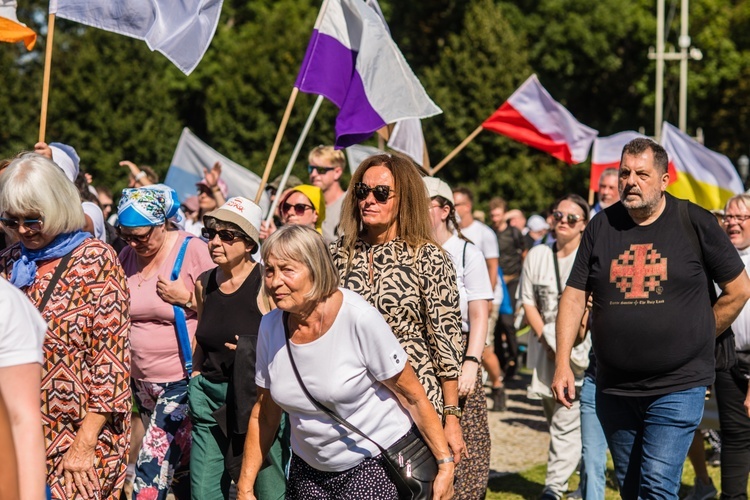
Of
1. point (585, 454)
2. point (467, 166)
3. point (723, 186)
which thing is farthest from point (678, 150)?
point (467, 166)

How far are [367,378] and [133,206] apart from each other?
2057 millimetres

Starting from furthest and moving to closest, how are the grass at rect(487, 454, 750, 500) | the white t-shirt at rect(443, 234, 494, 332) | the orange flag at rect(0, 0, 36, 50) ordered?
the grass at rect(487, 454, 750, 500), the orange flag at rect(0, 0, 36, 50), the white t-shirt at rect(443, 234, 494, 332)

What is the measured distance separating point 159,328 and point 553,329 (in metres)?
2.85

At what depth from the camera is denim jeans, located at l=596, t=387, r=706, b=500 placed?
489cm

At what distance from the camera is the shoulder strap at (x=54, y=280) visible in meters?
4.09

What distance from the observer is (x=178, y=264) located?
562 cm

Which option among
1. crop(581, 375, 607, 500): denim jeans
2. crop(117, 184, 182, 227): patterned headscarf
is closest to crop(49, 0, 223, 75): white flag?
crop(117, 184, 182, 227): patterned headscarf

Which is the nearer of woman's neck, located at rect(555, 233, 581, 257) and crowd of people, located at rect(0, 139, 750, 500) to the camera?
crowd of people, located at rect(0, 139, 750, 500)

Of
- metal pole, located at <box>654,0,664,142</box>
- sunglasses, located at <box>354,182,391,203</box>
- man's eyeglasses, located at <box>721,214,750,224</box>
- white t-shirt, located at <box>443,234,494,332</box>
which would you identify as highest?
metal pole, located at <box>654,0,664,142</box>

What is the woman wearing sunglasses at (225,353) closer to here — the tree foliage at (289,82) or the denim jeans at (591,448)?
the denim jeans at (591,448)

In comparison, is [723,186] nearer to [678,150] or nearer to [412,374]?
[678,150]

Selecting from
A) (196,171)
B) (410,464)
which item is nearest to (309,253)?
(410,464)

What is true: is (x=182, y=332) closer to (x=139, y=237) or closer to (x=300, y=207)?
(x=139, y=237)

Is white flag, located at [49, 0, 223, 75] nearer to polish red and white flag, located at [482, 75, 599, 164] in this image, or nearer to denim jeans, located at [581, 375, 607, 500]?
denim jeans, located at [581, 375, 607, 500]
